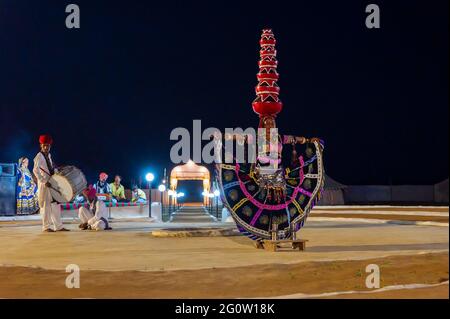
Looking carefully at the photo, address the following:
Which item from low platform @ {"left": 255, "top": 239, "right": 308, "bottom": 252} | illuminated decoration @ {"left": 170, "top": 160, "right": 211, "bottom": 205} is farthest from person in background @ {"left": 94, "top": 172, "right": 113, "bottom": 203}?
low platform @ {"left": 255, "top": 239, "right": 308, "bottom": 252}

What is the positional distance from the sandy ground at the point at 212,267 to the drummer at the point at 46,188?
3.14 metres

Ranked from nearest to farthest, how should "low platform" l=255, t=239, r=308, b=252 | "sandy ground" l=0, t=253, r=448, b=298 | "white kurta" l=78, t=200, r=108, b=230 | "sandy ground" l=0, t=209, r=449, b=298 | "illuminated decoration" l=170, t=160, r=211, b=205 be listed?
1. "sandy ground" l=0, t=253, r=448, b=298
2. "sandy ground" l=0, t=209, r=449, b=298
3. "low platform" l=255, t=239, r=308, b=252
4. "white kurta" l=78, t=200, r=108, b=230
5. "illuminated decoration" l=170, t=160, r=211, b=205

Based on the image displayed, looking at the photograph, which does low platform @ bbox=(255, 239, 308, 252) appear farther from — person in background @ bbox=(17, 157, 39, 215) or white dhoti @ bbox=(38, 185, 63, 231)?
person in background @ bbox=(17, 157, 39, 215)

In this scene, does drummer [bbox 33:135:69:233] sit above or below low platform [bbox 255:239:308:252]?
above

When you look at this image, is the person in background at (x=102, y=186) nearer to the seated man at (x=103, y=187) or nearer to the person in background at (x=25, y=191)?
the seated man at (x=103, y=187)

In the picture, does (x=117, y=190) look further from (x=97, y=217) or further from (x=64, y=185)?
(x=64, y=185)

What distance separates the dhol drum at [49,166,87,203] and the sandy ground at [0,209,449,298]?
3.10 metres

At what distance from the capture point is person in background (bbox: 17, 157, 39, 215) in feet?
77.8

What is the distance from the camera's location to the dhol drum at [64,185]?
14.7 meters

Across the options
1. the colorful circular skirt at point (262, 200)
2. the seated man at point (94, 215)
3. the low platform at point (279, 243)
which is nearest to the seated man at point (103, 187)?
A: the seated man at point (94, 215)

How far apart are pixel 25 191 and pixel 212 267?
18.0 metres

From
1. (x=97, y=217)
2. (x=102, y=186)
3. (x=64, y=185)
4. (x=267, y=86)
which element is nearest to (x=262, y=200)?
(x=267, y=86)

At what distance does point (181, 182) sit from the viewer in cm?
4338
